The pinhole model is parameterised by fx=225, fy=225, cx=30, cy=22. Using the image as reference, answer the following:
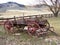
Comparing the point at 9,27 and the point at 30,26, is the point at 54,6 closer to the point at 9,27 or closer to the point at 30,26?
the point at 9,27

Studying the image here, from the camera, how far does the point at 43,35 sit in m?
10.0

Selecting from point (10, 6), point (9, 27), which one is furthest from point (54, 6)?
point (9, 27)

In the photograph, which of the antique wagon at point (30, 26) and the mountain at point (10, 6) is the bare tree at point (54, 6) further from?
the antique wagon at point (30, 26)

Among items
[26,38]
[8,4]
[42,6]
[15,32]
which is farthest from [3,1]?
[26,38]

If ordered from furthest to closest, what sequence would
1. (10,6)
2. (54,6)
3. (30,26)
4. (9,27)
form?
(54,6) → (10,6) → (9,27) → (30,26)

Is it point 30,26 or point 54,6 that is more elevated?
point 30,26

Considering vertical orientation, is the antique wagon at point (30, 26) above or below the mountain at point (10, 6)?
above

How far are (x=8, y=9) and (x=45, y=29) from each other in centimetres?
1398

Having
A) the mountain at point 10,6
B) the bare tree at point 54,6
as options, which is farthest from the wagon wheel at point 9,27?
the bare tree at point 54,6

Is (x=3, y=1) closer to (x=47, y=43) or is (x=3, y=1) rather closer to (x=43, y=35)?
(x=43, y=35)

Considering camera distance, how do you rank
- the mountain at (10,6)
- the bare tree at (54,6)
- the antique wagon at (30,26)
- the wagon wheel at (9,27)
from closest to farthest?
the antique wagon at (30,26), the wagon wheel at (9,27), the mountain at (10,6), the bare tree at (54,6)

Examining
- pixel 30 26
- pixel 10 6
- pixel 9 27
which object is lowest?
pixel 10 6

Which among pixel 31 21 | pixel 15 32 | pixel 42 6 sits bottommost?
pixel 42 6

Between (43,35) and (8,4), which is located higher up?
(43,35)
